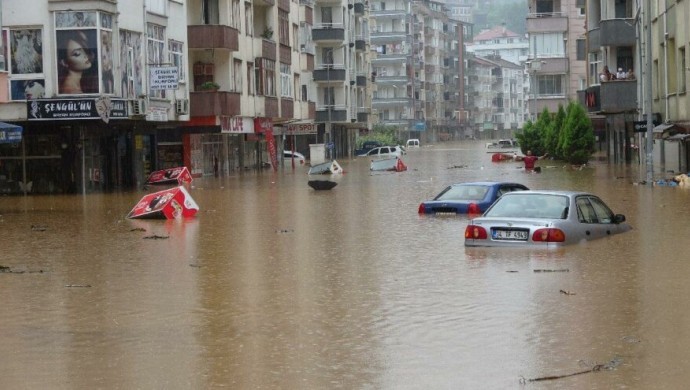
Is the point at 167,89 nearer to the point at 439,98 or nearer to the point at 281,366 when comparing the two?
the point at 281,366

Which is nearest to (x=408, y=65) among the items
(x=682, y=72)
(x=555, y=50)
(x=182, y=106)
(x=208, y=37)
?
Result: (x=555, y=50)

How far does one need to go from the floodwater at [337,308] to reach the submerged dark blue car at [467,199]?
33.6 inches

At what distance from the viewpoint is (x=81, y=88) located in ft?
147

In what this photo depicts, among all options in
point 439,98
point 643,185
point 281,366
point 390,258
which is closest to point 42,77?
point 643,185

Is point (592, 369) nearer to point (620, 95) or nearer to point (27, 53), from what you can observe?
point (27, 53)

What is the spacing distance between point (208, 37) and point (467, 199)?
3127 centimetres

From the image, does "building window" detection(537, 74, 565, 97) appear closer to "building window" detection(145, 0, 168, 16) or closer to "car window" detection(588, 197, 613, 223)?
"building window" detection(145, 0, 168, 16)

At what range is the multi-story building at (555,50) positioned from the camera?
10012 cm

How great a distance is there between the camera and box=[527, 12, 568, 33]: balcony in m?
100

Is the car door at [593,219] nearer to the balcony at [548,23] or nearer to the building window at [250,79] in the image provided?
the building window at [250,79]

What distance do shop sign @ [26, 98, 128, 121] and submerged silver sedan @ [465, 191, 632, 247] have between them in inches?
986

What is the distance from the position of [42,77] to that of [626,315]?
3422 centimetres

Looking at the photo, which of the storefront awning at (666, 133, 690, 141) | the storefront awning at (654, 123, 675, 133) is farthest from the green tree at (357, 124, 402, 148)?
the storefront awning at (666, 133, 690, 141)

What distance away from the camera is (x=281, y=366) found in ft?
35.9
